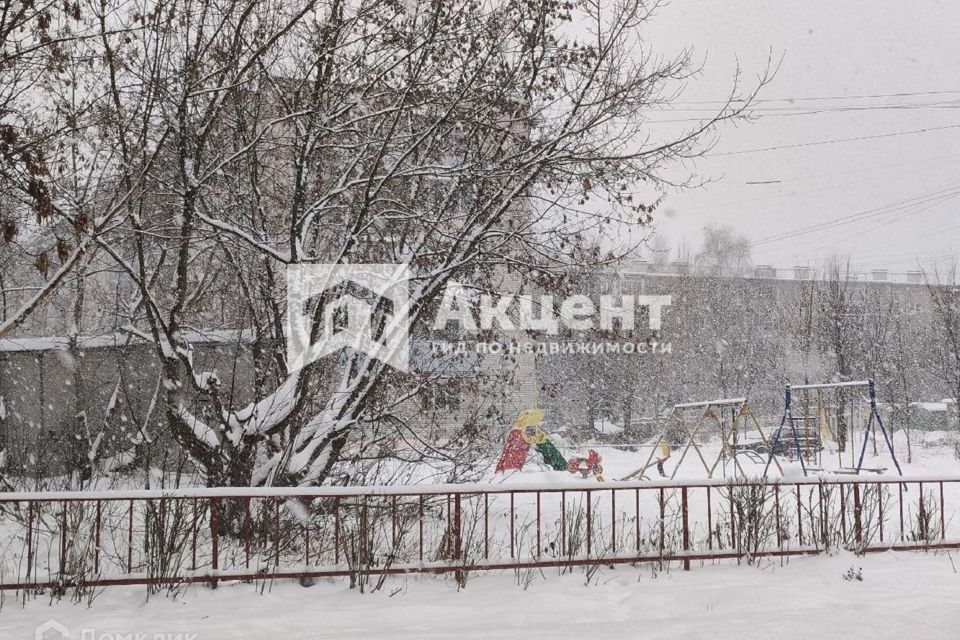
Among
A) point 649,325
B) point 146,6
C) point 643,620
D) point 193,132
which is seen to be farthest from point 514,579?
point 649,325

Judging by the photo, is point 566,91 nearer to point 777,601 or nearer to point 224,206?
point 224,206

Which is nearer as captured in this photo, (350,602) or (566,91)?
(350,602)

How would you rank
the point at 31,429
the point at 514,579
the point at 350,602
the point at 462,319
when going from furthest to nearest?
the point at 31,429 → the point at 462,319 → the point at 514,579 → the point at 350,602

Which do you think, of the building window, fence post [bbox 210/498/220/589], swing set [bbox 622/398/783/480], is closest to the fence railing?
fence post [bbox 210/498/220/589]

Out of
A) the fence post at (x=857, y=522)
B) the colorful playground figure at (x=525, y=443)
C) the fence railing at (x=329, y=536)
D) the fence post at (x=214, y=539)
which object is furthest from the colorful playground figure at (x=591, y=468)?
the fence post at (x=214, y=539)

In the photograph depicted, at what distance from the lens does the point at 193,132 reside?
773cm

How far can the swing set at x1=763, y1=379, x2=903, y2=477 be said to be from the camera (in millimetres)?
13727

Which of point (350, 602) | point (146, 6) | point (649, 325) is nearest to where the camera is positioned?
point (350, 602)

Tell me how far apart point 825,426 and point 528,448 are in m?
11.9

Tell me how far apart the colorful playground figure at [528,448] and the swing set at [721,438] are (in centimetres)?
92

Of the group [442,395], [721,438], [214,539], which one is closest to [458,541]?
[214,539]

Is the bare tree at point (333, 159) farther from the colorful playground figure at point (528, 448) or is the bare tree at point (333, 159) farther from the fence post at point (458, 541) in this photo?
the colorful playground figure at point (528, 448)

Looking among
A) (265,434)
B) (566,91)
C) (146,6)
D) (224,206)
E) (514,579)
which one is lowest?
(514,579)

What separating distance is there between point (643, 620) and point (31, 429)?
1103cm
